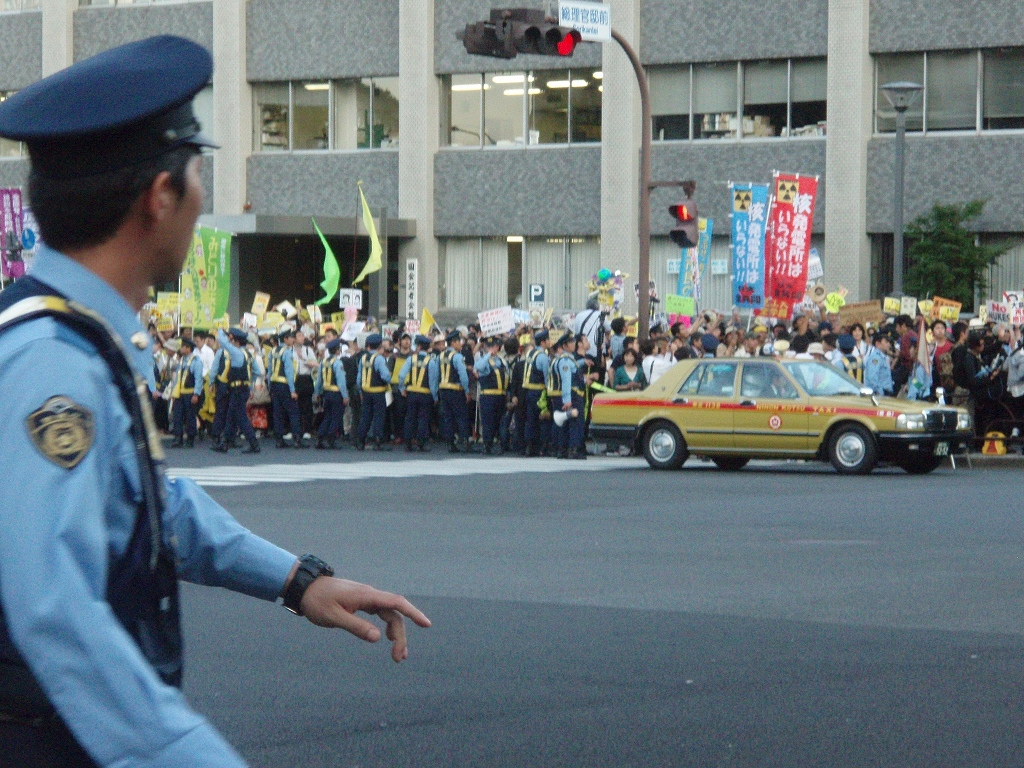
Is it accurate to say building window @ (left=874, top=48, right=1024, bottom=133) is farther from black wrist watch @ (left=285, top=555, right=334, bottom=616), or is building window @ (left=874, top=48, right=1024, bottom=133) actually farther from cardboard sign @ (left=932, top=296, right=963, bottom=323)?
black wrist watch @ (left=285, top=555, right=334, bottom=616)

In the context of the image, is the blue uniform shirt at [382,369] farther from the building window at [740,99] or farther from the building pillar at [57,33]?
the building pillar at [57,33]

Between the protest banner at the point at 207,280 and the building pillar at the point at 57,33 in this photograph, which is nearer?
the protest banner at the point at 207,280

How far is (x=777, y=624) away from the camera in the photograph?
28.9 feet

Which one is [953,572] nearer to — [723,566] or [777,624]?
[723,566]

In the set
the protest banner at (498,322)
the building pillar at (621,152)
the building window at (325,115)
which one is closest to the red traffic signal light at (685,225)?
the protest banner at (498,322)

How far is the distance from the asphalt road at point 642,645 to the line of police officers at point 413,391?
30.0 feet

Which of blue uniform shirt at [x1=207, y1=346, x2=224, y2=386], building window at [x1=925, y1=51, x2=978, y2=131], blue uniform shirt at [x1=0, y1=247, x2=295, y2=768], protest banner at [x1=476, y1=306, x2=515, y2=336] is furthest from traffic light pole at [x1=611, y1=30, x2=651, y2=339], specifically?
blue uniform shirt at [x1=0, y1=247, x2=295, y2=768]

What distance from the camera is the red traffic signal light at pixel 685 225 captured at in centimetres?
2442

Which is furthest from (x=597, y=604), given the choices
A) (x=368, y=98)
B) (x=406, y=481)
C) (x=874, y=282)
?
(x=368, y=98)

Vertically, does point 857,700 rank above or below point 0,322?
below

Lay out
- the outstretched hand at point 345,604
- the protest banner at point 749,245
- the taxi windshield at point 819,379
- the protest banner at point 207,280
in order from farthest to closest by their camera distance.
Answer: the protest banner at point 207,280
the protest banner at point 749,245
the taxi windshield at point 819,379
the outstretched hand at point 345,604

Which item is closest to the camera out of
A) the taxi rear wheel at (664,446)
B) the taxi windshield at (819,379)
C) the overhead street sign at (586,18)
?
the taxi windshield at (819,379)

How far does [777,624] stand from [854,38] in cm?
2903

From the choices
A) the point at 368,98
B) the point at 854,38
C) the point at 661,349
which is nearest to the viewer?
the point at 661,349
